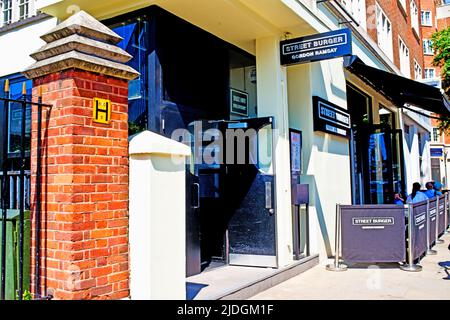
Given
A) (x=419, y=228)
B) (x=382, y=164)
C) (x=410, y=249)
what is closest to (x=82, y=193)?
(x=410, y=249)

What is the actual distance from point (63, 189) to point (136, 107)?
2.64 m

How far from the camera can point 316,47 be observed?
686cm

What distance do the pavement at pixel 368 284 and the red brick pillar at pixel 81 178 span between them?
259 centimetres

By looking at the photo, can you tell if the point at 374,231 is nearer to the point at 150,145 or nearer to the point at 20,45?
the point at 150,145

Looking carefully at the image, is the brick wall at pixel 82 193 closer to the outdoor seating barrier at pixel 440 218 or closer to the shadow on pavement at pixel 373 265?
the shadow on pavement at pixel 373 265

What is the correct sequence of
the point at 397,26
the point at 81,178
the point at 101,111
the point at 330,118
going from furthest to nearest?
1. the point at 397,26
2. the point at 330,118
3. the point at 101,111
4. the point at 81,178

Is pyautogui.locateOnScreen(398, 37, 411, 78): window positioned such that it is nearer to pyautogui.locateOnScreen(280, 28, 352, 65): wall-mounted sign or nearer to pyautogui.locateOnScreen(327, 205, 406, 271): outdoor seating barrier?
pyautogui.locateOnScreen(280, 28, 352, 65): wall-mounted sign

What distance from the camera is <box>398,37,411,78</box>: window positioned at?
17.7 m

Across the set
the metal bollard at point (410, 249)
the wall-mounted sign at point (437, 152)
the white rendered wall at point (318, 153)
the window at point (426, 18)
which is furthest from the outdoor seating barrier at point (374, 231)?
the window at point (426, 18)

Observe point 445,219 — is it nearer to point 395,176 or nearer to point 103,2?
point 395,176

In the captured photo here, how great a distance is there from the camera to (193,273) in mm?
6031

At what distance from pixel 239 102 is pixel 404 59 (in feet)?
44.5

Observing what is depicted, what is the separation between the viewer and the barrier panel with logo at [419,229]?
291 inches
